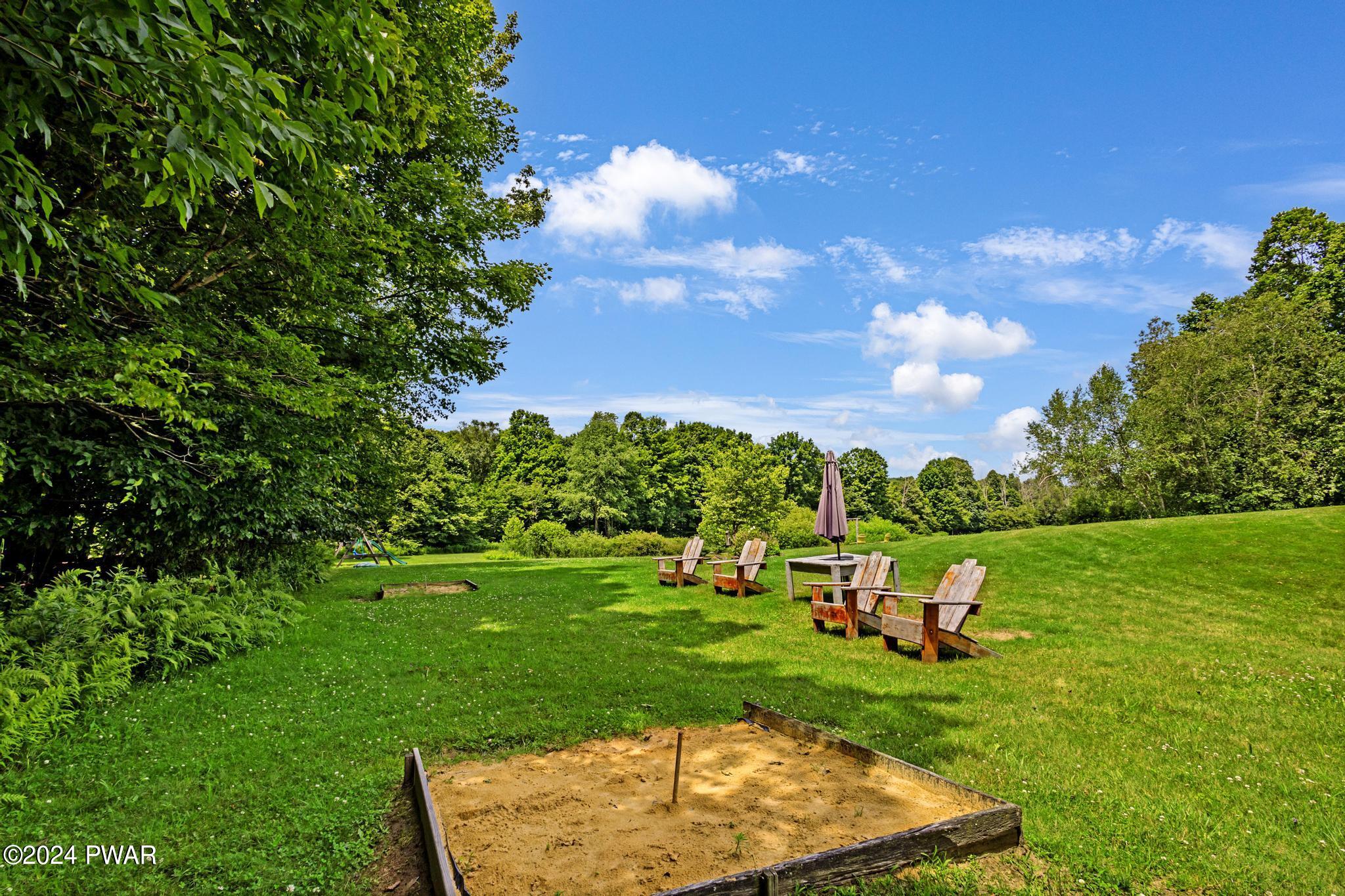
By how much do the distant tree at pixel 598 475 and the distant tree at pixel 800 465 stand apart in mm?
15616

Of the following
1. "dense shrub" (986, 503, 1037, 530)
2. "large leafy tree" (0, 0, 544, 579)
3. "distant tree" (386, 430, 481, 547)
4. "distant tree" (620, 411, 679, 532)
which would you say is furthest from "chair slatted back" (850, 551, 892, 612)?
"dense shrub" (986, 503, 1037, 530)

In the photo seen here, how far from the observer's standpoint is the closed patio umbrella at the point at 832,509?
41.2 ft

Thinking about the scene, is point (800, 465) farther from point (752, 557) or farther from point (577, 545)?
point (752, 557)

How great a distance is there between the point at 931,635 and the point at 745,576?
5.86 m

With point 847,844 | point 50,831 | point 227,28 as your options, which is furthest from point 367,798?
point 227,28

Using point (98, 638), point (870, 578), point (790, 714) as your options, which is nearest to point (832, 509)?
point (870, 578)

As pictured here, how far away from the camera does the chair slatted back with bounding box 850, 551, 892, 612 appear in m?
9.50

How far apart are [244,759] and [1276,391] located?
118 feet

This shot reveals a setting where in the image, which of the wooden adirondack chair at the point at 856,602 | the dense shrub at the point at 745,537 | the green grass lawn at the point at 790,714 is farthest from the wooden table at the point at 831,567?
the dense shrub at the point at 745,537

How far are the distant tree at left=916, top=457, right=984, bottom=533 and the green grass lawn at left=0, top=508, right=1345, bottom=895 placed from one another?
154ft

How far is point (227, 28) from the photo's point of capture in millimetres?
4293

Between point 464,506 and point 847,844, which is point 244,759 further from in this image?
point 464,506

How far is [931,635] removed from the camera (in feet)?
25.3

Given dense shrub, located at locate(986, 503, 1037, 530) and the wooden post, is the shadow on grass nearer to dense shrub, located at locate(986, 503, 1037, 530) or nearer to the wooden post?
the wooden post
